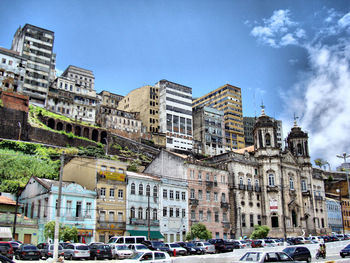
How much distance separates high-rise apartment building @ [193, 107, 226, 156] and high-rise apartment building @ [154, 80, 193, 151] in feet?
18.7

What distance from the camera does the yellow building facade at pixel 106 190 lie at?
4779 centimetres

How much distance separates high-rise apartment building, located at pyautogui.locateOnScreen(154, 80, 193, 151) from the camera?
119 m

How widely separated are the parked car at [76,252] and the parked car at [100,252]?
653 millimetres

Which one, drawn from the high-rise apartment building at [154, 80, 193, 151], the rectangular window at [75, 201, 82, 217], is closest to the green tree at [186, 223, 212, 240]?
the rectangular window at [75, 201, 82, 217]

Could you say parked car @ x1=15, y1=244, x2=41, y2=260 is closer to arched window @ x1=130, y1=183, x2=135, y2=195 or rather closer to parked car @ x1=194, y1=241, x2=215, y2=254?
parked car @ x1=194, y1=241, x2=215, y2=254

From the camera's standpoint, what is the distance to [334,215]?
92.2 m

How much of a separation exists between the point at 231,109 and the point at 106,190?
103958 mm

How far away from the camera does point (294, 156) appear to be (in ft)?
260

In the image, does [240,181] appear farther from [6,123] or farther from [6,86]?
[6,86]

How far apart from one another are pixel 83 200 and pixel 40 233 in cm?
615

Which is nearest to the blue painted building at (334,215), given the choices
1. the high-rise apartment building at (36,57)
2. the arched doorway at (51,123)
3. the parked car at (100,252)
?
the parked car at (100,252)

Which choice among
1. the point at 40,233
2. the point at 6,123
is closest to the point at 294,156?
the point at 40,233

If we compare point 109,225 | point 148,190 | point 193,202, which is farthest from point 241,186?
point 109,225

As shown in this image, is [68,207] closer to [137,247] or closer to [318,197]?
[137,247]
